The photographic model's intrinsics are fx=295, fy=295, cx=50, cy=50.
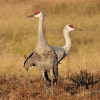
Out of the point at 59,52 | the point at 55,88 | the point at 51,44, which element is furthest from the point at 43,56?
the point at 51,44

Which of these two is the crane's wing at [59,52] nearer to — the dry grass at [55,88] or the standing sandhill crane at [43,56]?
the dry grass at [55,88]

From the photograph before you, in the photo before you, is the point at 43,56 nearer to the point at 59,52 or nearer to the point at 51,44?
the point at 59,52

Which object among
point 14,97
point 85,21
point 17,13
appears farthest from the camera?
point 17,13

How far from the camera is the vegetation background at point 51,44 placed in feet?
20.0

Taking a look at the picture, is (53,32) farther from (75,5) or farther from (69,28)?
(69,28)

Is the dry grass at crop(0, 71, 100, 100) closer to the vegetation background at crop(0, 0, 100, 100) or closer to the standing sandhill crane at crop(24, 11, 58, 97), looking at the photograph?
the vegetation background at crop(0, 0, 100, 100)

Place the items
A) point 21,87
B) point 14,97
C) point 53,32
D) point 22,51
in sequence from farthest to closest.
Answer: point 53,32 < point 22,51 < point 21,87 < point 14,97

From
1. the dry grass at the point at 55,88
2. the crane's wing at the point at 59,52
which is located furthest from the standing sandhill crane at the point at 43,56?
the crane's wing at the point at 59,52

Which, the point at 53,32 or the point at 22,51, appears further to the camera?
the point at 53,32

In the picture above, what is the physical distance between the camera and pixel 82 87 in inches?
245

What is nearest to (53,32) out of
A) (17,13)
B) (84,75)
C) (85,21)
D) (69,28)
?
(85,21)

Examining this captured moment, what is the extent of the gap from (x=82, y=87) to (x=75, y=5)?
39.5 feet

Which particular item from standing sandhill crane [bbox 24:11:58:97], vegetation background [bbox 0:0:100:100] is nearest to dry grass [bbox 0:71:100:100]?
vegetation background [bbox 0:0:100:100]

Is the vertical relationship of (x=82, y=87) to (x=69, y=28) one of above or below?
below
